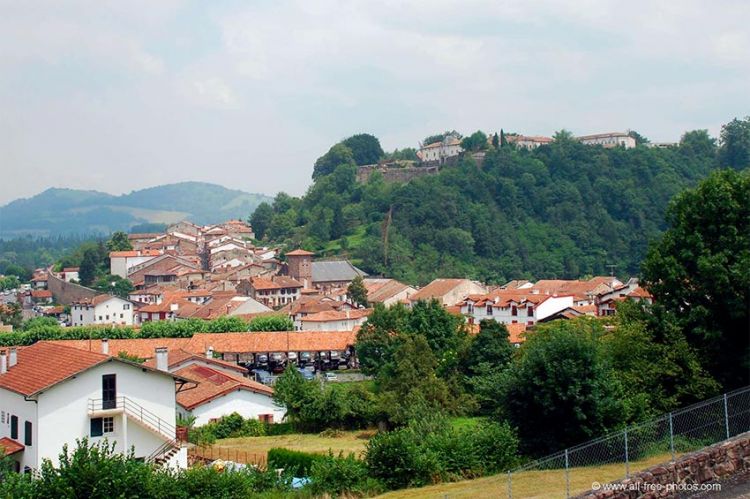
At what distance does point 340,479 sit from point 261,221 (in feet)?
369

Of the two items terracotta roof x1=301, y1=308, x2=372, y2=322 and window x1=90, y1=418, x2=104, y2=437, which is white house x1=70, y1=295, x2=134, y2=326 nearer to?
terracotta roof x1=301, y1=308, x2=372, y2=322

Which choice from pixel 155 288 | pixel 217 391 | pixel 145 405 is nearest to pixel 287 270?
pixel 155 288

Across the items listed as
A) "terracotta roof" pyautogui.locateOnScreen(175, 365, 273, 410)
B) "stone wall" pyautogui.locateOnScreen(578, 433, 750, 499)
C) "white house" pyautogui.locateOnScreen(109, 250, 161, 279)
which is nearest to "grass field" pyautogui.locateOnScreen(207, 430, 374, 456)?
"terracotta roof" pyautogui.locateOnScreen(175, 365, 273, 410)

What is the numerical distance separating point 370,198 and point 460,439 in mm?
98582

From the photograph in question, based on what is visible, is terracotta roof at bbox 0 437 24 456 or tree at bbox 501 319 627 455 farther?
terracotta roof at bbox 0 437 24 456

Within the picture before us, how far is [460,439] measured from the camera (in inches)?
845

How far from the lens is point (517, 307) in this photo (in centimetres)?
6003

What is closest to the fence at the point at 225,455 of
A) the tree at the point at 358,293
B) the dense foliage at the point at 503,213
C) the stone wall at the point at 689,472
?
the stone wall at the point at 689,472

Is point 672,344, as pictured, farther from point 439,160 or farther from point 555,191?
point 439,160

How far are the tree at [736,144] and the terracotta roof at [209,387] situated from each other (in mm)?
114828

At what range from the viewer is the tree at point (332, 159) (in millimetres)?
143500

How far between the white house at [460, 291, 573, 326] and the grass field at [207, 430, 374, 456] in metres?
27.5

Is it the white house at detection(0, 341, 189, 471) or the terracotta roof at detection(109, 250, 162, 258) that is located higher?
the terracotta roof at detection(109, 250, 162, 258)

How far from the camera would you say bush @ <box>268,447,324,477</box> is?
2331cm
